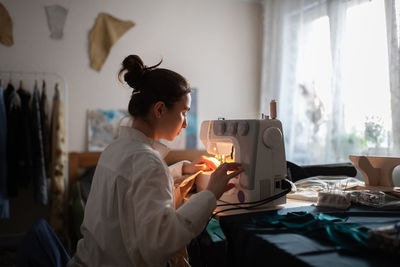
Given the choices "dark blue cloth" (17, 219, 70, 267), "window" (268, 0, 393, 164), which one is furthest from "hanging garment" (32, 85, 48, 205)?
"window" (268, 0, 393, 164)

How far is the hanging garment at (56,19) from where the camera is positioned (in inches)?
114

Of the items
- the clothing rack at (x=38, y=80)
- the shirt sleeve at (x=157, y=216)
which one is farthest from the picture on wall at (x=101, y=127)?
the shirt sleeve at (x=157, y=216)

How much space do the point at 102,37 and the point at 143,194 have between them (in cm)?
254

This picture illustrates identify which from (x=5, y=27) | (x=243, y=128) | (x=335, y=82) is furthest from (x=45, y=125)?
(x=335, y=82)

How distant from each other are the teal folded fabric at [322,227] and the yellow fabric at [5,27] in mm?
2653

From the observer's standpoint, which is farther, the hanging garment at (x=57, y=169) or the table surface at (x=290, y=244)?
the hanging garment at (x=57, y=169)

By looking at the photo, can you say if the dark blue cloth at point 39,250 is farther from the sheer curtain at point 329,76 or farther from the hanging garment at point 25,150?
the sheer curtain at point 329,76

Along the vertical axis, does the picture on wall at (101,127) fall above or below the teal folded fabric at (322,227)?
above

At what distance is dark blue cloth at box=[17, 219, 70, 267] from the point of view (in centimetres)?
95

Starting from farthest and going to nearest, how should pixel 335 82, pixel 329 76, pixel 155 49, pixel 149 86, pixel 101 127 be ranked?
pixel 155 49, pixel 101 127, pixel 329 76, pixel 335 82, pixel 149 86

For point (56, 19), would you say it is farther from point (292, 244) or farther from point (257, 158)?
point (292, 244)

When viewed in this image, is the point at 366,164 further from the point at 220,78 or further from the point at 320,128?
the point at 220,78

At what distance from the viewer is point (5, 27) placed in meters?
2.74

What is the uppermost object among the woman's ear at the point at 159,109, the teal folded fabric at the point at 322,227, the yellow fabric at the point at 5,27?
the yellow fabric at the point at 5,27
